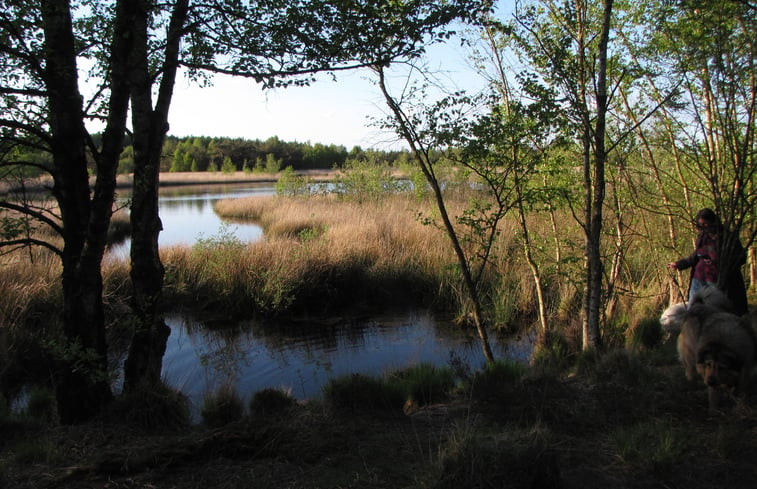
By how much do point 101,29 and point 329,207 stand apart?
16.8 meters

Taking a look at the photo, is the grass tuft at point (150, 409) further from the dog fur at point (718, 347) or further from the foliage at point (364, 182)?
the foliage at point (364, 182)

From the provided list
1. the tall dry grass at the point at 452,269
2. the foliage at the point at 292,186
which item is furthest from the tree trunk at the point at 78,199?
the foliage at the point at 292,186

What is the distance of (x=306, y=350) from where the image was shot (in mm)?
9047

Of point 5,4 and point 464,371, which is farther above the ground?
point 5,4

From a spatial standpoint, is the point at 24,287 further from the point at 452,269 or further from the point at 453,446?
the point at 453,446

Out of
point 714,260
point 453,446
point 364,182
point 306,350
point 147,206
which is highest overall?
point 364,182

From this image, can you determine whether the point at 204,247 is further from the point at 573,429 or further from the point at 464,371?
the point at 573,429

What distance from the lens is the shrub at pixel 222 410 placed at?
4.54 meters

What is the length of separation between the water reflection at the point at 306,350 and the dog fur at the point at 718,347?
13.1ft

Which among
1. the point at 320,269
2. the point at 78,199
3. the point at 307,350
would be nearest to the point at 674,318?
the point at 78,199

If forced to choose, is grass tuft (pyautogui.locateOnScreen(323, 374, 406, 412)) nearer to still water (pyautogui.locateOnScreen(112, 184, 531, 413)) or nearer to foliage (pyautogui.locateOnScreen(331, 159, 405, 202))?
still water (pyautogui.locateOnScreen(112, 184, 531, 413))

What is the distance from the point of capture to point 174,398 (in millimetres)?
4418

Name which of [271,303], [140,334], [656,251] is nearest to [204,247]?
[271,303]

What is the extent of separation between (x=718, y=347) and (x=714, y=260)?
6.73ft
